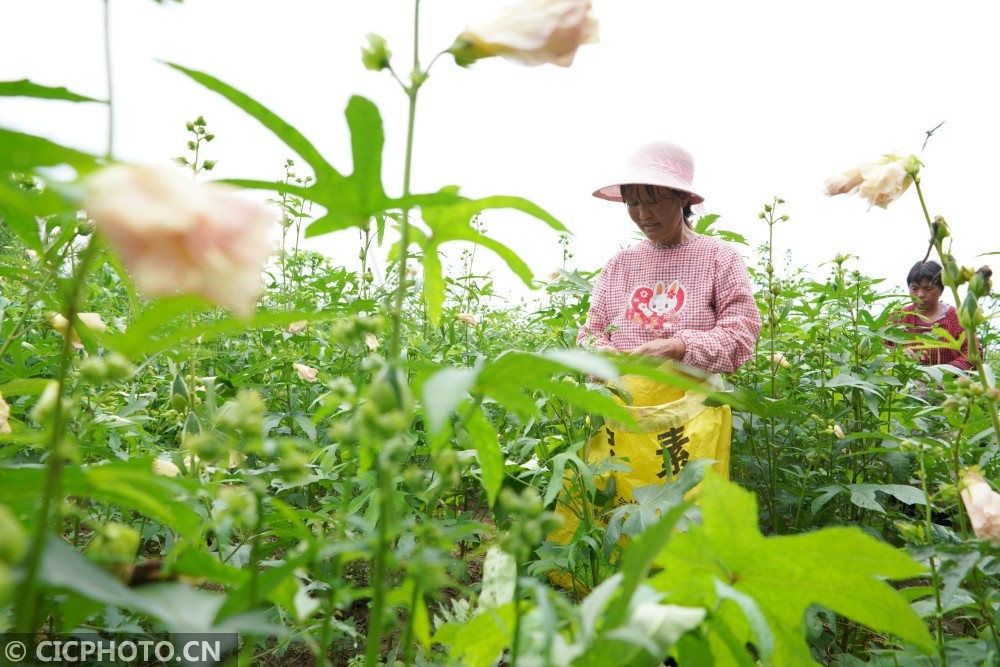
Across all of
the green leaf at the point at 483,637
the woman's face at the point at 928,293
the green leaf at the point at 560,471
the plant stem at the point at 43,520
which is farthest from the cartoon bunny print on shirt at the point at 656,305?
the woman's face at the point at 928,293

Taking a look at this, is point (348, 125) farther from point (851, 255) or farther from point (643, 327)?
point (851, 255)

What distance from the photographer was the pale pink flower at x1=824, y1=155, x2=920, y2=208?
0.89 meters

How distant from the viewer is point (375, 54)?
49cm

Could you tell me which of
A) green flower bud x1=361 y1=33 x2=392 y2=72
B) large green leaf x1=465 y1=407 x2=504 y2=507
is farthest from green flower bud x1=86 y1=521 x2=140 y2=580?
green flower bud x1=361 y1=33 x2=392 y2=72

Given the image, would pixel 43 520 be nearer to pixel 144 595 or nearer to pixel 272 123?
pixel 144 595

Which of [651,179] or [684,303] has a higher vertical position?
[651,179]

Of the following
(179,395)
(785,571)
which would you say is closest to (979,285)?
(785,571)

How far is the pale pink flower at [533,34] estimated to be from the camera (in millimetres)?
482

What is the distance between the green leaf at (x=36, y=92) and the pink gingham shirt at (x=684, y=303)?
1.48m

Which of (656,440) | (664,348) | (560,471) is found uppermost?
(664,348)

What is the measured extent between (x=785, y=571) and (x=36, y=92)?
0.66 metres

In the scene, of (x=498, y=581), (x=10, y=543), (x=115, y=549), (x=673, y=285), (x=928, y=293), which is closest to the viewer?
(x=10, y=543)

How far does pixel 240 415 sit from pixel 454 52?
1.09ft

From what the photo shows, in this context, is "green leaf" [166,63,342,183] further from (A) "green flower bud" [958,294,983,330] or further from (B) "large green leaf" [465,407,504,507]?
(A) "green flower bud" [958,294,983,330]
